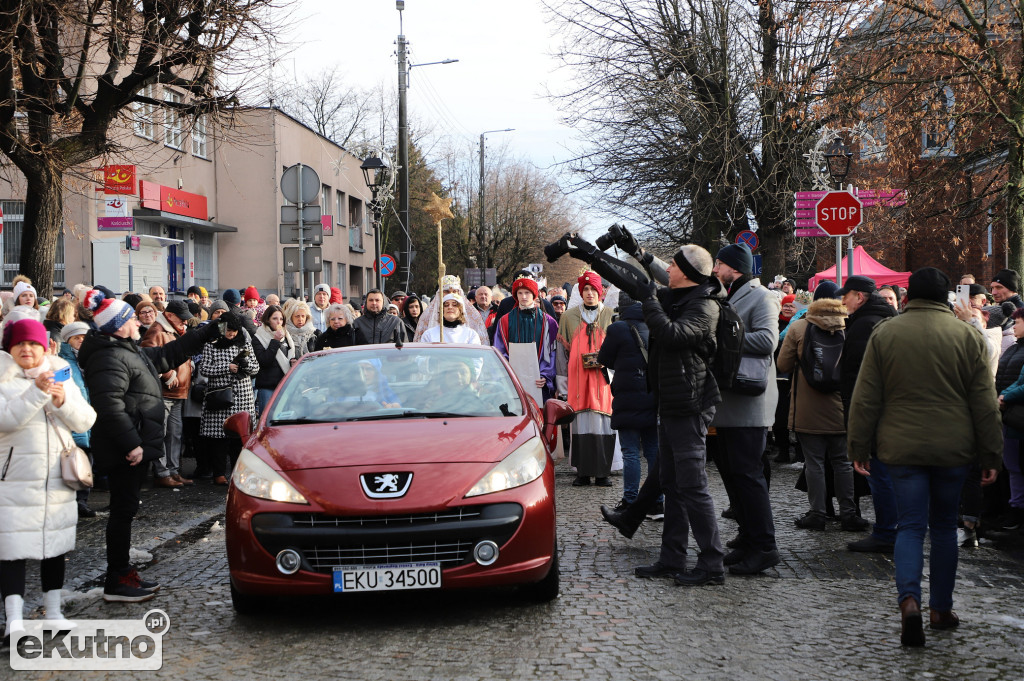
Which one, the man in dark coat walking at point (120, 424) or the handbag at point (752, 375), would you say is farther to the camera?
the handbag at point (752, 375)

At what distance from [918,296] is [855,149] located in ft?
86.8

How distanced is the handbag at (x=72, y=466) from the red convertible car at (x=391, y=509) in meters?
0.76

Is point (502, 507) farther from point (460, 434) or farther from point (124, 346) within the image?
point (124, 346)

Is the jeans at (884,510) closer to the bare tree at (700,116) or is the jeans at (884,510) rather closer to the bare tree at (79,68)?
the bare tree at (79,68)

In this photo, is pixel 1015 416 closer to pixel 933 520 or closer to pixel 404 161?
pixel 933 520

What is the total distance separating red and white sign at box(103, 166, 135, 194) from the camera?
54.9ft

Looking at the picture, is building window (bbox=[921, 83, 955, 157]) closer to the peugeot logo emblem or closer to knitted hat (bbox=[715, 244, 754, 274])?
knitted hat (bbox=[715, 244, 754, 274])

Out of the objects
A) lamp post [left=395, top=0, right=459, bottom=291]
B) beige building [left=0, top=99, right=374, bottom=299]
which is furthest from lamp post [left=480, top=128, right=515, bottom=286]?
lamp post [left=395, top=0, right=459, bottom=291]

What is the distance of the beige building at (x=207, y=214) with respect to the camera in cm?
2034

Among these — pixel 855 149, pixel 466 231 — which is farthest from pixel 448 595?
pixel 466 231

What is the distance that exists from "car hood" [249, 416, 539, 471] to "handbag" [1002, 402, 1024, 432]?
385 centimetres

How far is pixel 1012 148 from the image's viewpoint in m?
19.8

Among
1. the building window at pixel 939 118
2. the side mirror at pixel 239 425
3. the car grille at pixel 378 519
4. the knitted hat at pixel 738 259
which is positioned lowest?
the car grille at pixel 378 519

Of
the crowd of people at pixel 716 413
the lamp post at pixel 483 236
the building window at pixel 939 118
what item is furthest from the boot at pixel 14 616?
the lamp post at pixel 483 236
